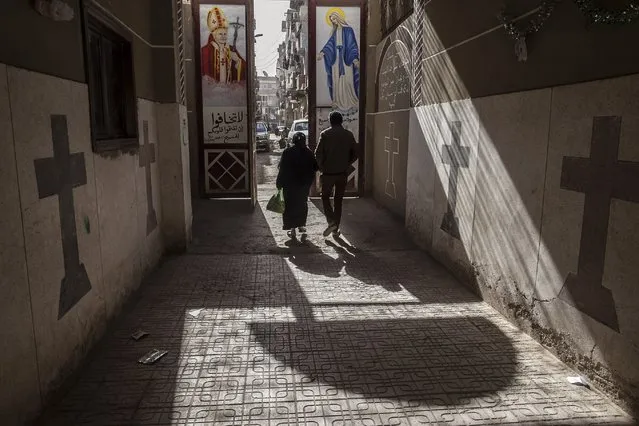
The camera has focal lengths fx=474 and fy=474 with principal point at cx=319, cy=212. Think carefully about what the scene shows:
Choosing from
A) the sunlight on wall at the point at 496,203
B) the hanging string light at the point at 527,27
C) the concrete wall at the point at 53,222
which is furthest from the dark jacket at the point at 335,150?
the hanging string light at the point at 527,27

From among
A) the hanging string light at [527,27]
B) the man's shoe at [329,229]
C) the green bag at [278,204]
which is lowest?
the man's shoe at [329,229]

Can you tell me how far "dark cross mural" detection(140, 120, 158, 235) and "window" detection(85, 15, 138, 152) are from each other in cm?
37

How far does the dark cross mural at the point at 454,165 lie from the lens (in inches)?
188

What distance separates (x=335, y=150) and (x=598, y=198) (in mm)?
4195

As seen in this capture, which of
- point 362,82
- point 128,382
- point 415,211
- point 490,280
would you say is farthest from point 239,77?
point 128,382

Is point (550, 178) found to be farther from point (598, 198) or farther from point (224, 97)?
point (224, 97)

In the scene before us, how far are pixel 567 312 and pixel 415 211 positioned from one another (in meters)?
3.33

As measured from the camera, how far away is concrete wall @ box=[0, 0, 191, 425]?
2.35 m

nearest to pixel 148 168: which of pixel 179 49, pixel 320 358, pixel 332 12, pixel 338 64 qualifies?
pixel 179 49

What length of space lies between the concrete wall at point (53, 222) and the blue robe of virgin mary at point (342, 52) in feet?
17.9

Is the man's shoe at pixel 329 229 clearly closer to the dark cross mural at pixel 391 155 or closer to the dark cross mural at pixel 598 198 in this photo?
the dark cross mural at pixel 391 155

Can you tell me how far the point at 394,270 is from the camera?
17.8ft

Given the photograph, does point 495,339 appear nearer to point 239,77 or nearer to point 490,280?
point 490,280

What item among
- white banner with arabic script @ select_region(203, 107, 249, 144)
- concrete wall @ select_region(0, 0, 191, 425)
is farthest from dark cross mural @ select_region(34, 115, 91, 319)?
white banner with arabic script @ select_region(203, 107, 249, 144)
